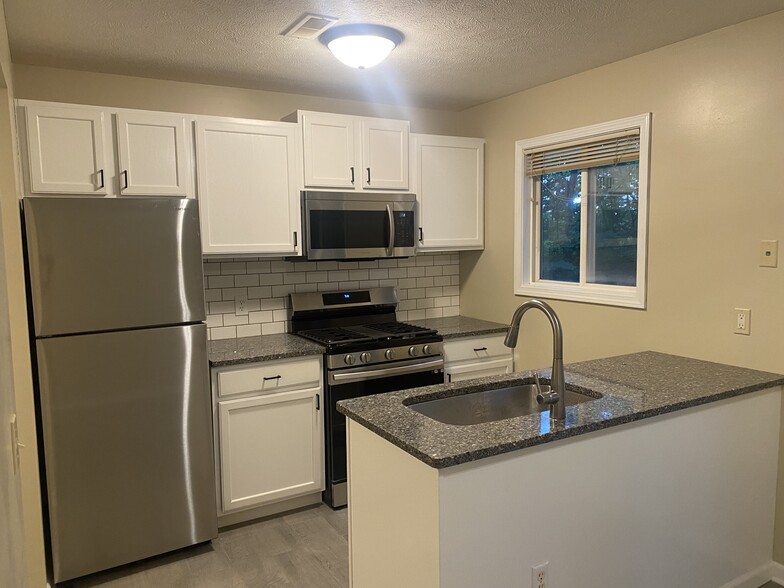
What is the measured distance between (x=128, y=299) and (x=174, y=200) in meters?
0.49

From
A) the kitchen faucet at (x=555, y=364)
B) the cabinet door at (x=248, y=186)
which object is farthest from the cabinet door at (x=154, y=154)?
the kitchen faucet at (x=555, y=364)

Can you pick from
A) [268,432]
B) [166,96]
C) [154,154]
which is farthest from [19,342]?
[166,96]

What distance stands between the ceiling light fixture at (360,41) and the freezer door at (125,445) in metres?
1.40

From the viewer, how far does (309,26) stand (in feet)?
8.08

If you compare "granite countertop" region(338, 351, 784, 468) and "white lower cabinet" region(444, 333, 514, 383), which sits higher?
"granite countertop" region(338, 351, 784, 468)

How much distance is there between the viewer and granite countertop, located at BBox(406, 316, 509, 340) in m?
3.68

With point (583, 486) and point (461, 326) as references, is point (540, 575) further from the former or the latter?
point (461, 326)

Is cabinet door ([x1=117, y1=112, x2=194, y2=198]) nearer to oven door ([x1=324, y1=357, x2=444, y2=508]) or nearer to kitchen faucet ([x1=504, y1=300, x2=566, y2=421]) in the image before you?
oven door ([x1=324, y1=357, x2=444, y2=508])

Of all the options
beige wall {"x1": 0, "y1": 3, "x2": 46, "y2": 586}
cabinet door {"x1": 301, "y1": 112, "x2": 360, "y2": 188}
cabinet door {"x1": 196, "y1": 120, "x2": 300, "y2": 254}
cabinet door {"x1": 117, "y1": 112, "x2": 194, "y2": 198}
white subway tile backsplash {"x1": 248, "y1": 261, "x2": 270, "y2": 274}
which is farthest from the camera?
white subway tile backsplash {"x1": 248, "y1": 261, "x2": 270, "y2": 274}

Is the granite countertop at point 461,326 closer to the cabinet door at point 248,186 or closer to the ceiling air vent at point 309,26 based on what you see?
the cabinet door at point 248,186

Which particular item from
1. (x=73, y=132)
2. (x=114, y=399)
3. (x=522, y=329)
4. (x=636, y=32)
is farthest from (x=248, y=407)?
(x=636, y=32)

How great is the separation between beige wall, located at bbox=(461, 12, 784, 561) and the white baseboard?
0.20 ft

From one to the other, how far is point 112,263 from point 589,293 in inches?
96.9

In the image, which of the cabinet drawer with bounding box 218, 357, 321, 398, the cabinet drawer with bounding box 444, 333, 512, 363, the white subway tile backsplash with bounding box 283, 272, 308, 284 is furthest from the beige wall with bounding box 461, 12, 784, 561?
the white subway tile backsplash with bounding box 283, 272, 308, 284
